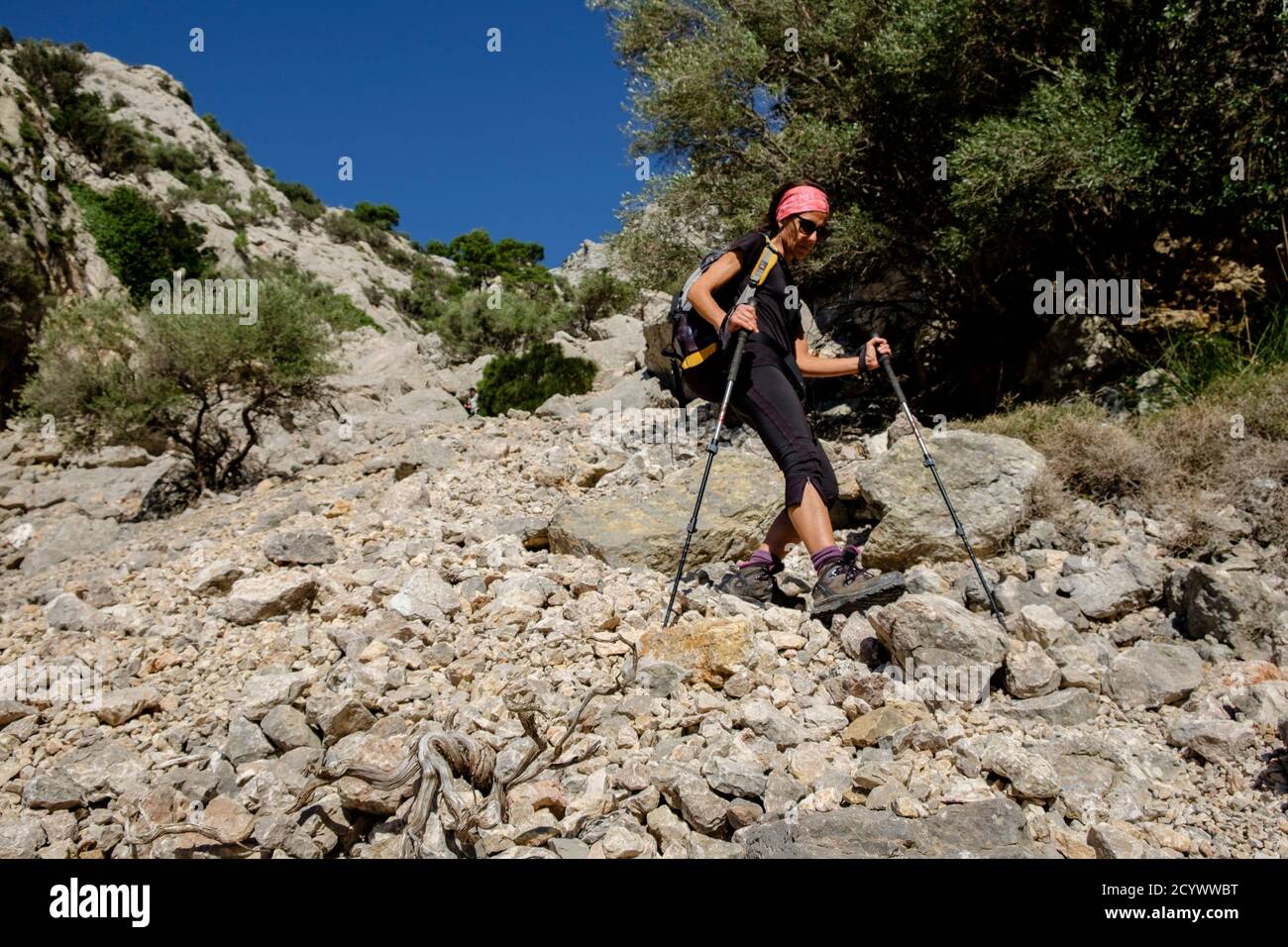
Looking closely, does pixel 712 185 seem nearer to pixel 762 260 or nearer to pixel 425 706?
pixel 762 260

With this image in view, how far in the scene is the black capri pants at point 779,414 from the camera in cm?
419

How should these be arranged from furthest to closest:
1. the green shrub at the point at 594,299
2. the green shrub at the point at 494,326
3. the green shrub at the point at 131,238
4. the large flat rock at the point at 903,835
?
the green shrub at the point at 131,238, the green shrub at the point at 494,326, the green shrub at the point at 594,299, the large flat rock at the point at 903,835

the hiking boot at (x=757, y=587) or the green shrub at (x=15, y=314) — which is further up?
the green shrub at (x=15, y=314)

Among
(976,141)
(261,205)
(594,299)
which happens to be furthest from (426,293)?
(976,141)

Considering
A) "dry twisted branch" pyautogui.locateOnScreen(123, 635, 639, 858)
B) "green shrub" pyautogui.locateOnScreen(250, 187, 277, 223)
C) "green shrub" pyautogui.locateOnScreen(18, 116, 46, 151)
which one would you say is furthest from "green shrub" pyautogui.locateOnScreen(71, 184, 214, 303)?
"dry twisted branch" pyautogui.locateOnScreen(123, 635, 639, 858)

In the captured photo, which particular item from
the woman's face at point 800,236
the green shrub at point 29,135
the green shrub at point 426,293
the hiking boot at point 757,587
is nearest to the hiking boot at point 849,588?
the hiking boot at point 757,587

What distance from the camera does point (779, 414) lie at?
427 cm

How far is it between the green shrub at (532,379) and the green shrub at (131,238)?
19.9 meters

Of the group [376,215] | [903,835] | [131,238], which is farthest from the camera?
[376,215]

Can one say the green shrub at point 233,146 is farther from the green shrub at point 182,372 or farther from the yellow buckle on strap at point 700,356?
the yellow buckle on strap at point 700,356

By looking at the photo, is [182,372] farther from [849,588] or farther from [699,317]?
[849,588]

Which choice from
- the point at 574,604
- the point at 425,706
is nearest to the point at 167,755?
the point at 425,706

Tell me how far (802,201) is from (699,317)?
0.84 m

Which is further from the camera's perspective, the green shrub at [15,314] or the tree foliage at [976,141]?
the green shrub at [15,314]
